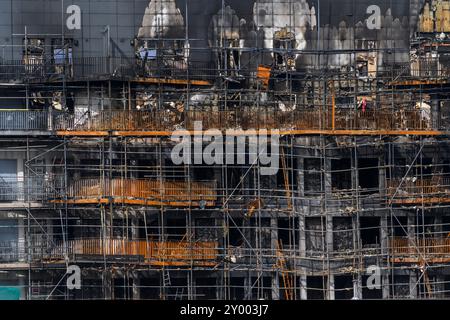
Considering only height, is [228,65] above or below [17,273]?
above

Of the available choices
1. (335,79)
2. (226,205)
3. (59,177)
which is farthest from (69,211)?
(335,79)

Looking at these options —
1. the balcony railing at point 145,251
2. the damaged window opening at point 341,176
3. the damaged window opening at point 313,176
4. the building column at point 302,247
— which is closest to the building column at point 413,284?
the building column at point 302,247

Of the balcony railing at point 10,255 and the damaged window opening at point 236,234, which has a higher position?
the damaged window opening at point 236,234

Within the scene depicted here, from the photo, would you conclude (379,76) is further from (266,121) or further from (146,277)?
(146,277)

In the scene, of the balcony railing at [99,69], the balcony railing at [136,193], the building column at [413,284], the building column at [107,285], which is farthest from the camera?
the balcony railing at [99,69]

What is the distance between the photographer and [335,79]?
81188 mm

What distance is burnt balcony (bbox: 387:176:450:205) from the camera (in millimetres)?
79000

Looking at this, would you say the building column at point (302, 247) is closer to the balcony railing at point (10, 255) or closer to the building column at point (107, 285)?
the building column at point (107, 285)

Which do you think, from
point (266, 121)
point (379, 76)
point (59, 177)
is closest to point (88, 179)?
point (59, 177)

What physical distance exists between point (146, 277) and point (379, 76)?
12636mm

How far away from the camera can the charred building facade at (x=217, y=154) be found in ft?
258

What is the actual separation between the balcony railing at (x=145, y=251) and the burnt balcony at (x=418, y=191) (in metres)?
7.45

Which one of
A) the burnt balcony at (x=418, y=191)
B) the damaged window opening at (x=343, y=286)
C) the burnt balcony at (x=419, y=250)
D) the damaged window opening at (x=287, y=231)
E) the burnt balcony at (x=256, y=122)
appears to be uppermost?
the burnt balcony at (x=256, y=122)

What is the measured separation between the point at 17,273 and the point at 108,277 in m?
3.63
